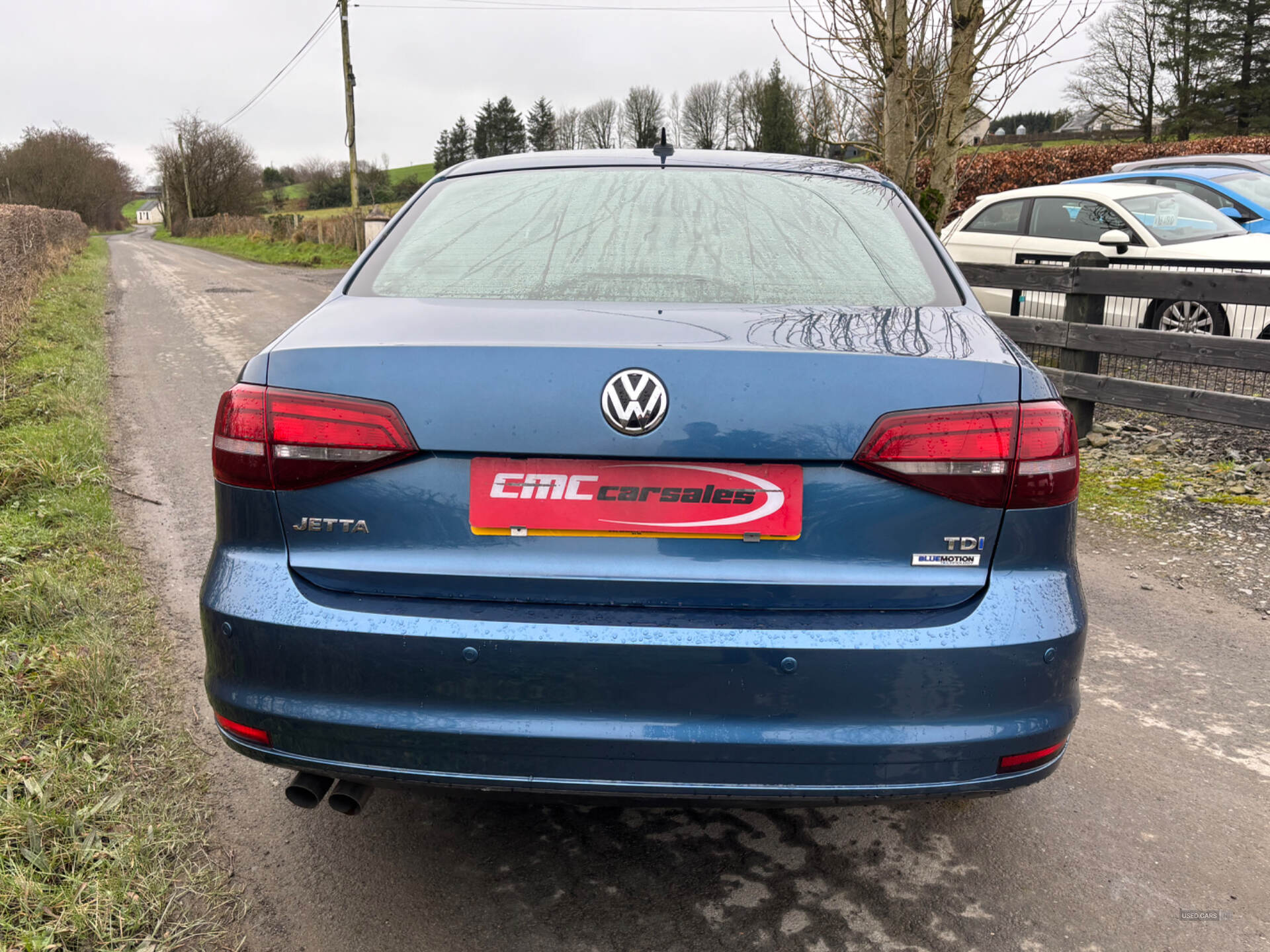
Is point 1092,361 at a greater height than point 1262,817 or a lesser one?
greater

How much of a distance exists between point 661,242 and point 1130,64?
2126 inches

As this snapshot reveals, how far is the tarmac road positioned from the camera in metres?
2.17

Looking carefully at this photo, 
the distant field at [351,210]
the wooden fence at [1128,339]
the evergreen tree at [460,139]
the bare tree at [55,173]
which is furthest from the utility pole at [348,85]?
the evergreen tree at [460,139]

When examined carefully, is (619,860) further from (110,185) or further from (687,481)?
(110,185)

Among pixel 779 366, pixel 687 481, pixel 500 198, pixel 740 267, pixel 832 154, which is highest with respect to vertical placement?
pixel 832 154

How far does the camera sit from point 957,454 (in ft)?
6.03

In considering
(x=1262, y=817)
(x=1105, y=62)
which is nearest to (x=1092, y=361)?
(x=1262, y=817)

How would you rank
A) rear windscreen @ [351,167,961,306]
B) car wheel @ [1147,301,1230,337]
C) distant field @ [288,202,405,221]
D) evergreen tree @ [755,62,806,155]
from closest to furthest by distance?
1. rear windscreen @ [351,167,961,306]
2. car wheel @ [1147,301,1230,337]
3. distant field @ [288,202,405,221]
4. evergreen tree @ [755,62,806,155]

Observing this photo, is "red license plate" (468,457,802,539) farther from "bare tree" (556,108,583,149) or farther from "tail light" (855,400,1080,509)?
"bare tree" (556,108,583,149)

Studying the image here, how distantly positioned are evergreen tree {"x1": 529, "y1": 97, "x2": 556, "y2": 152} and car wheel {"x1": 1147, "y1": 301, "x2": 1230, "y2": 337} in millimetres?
71000

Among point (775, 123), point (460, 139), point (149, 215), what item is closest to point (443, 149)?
point (460, 139)

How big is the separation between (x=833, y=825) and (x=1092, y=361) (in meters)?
5.21

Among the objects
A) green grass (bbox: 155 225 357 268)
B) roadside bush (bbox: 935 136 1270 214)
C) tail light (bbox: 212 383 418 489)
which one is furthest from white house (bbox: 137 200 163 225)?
tail light (bbox: 212 383 418 489)

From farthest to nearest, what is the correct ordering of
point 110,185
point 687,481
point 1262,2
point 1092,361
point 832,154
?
point 110,185, point 1262,2, point 1092,361, point 832,154, point 687,481
